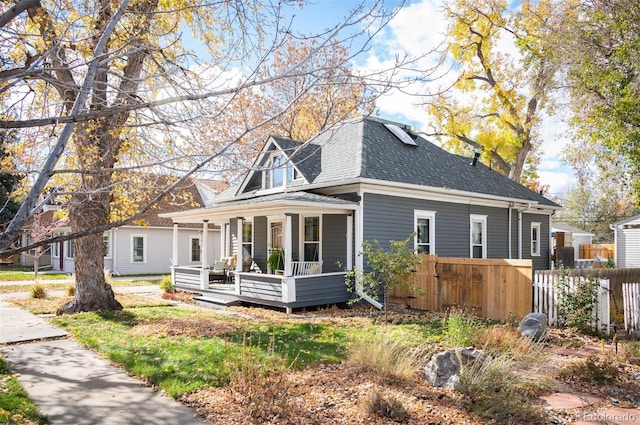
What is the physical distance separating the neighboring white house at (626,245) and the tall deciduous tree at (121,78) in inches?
1078

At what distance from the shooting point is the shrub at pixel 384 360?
19.0 ft

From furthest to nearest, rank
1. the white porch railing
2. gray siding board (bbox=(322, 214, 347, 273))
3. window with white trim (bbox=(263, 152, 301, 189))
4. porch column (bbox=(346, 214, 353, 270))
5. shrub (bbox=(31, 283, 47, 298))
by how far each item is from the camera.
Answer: window with white trim (bbox=(263, 152, 301, 189)) < shrub (bbox=(31, 283, 47, 298)) < gray siding board (bbox=(322, 214, 347, 273)) < the white porch railing < porch column (bbox=(346, 214, 353, 270))

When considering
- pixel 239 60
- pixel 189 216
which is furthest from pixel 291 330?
pixel 189 216

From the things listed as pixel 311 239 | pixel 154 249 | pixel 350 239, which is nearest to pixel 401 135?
pixel 311 239

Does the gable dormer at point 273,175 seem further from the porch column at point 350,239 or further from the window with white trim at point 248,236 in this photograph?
the porch column at point 350,239

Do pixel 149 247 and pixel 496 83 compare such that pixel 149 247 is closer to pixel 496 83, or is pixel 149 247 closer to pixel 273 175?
pixel 273 175

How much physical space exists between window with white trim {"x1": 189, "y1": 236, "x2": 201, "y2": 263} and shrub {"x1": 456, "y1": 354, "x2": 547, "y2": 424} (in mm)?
24424

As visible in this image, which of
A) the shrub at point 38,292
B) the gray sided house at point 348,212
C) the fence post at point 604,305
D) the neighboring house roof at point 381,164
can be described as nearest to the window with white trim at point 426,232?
the gray sided house at point 348,212

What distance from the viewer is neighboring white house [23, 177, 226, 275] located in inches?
1003

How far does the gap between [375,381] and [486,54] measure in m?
26.6

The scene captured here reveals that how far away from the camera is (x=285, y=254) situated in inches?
488

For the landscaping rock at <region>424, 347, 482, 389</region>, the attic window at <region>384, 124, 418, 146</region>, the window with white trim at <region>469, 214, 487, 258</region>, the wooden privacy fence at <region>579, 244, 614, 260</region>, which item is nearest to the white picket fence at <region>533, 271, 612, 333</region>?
the landscaping rock at <region>424, 347, 482, 389</region>

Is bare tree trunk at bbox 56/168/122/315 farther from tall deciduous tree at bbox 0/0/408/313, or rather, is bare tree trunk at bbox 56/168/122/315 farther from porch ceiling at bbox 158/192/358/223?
porch ceiling at bbox 158/192/358/223

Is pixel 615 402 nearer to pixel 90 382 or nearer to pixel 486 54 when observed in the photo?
pixel 90 382
